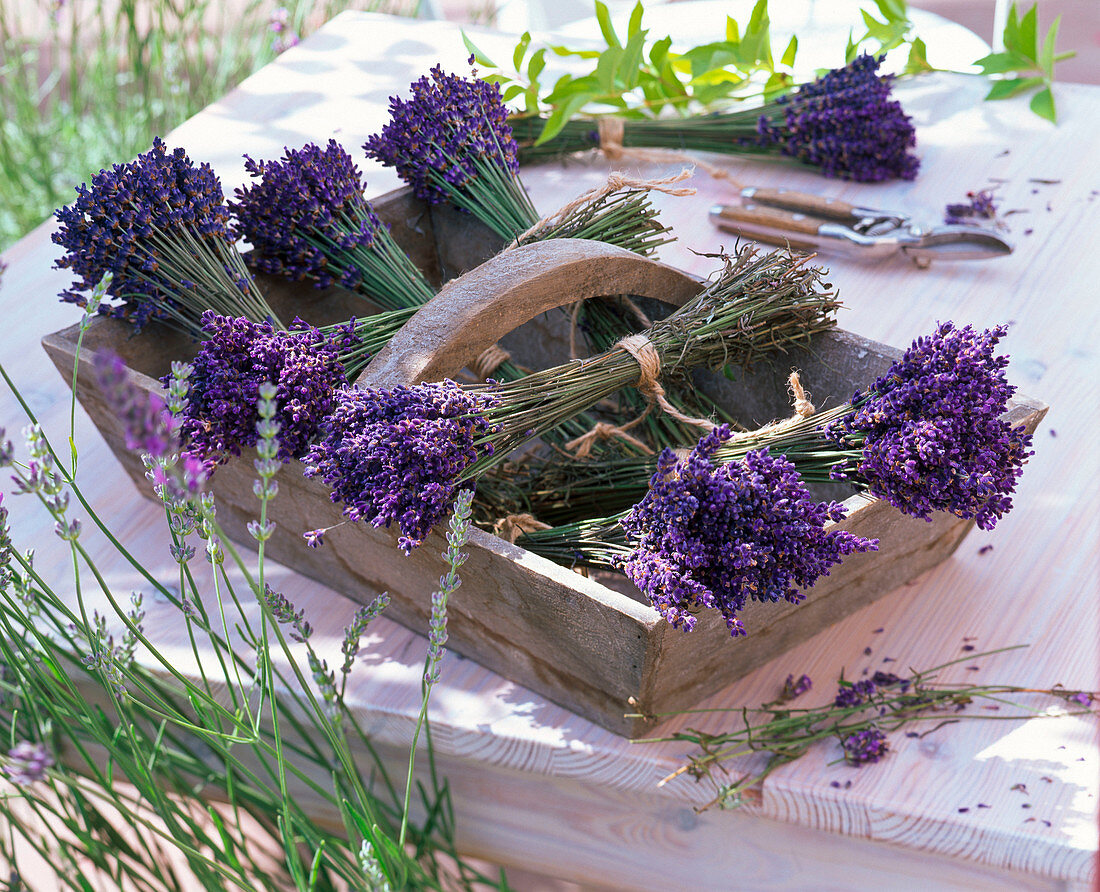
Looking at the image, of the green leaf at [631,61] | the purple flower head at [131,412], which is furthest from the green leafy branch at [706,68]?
the purple flower head at [131,412]

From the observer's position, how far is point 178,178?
3.51ft

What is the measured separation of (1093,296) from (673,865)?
3.01 feet

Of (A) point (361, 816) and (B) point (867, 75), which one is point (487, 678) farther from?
(B) point (867, 75)

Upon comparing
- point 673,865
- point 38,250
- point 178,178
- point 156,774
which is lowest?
point 673,865

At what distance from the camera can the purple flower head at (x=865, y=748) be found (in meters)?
0.85

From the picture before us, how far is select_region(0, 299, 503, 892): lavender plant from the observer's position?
551 mm

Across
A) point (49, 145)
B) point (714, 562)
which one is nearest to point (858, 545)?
point (714, 562)

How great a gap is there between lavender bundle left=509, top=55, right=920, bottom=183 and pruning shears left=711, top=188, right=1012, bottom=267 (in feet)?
0.48

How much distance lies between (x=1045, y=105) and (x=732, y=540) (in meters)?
1.33

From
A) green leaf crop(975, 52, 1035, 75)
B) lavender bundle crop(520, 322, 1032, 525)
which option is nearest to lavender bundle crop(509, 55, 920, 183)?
green leaf crop(975, 52, 1035, 75)

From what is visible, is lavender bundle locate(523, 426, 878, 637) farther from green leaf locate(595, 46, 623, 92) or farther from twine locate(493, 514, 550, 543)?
green leaf locate(595, 46, 623, 92)

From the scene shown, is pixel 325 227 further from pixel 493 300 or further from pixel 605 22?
pixel 605 22

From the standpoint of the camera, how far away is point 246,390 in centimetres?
87

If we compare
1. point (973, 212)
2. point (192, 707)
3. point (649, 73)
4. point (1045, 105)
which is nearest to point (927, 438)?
point (192, 707)
